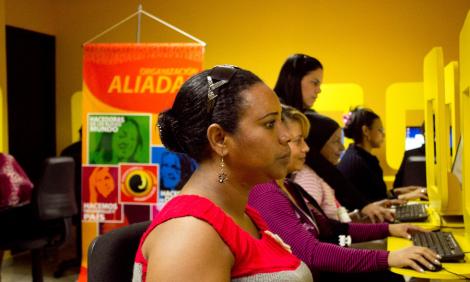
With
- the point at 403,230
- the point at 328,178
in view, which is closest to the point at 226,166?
the point at 403,230

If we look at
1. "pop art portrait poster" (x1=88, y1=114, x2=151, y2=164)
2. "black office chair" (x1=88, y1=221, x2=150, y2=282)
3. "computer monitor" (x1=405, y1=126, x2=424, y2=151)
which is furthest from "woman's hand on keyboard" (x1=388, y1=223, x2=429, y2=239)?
"computer monitor" (x1=405, y1=126, x2=424, y2=151)

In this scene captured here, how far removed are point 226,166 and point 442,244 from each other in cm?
115

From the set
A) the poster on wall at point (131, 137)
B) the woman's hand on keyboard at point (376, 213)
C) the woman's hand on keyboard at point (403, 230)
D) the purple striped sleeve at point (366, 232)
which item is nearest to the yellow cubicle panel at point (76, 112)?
the poster on wall at point (131, 137)

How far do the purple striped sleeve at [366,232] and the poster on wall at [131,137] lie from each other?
1581 mm

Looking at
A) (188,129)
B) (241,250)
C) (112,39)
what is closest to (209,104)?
(188,129)

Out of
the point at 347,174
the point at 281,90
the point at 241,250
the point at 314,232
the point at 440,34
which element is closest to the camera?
the point at 241,250

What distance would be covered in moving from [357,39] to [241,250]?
484cm

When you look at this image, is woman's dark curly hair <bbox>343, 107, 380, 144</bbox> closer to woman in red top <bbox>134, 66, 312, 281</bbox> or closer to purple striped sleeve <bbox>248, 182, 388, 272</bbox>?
purple striped sleeve <bbox>248, 182, 388, 272</bbox>

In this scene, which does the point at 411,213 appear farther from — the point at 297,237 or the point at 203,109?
the point at 203,109

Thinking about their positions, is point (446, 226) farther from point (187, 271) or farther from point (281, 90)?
point (187, 271)

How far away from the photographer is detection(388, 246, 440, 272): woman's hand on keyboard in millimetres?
1848

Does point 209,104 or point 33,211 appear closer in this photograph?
point 209,104

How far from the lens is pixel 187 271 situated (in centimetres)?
101

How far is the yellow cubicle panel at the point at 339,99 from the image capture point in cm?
570
